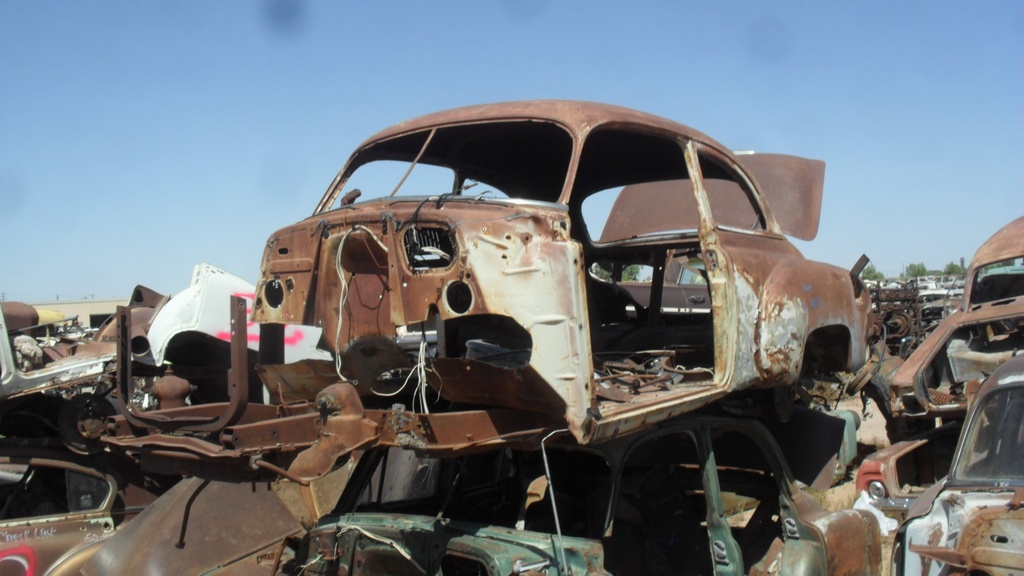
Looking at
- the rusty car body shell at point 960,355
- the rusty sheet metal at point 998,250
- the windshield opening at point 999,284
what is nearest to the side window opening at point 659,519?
the rusty car body shell at point 960,355

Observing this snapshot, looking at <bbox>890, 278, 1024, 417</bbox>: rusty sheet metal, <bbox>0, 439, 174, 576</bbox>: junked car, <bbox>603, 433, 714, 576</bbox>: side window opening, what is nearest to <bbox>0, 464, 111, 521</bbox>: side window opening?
<bbox>0, 439, 174, 576</bbox>: junked car

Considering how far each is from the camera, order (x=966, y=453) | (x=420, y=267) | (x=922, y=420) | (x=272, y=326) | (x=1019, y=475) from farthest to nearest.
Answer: (x=922, y=420)
(x=272, y=326)
(x=966, y=453)
(x=1019, y=475)
(x=420, y=267)

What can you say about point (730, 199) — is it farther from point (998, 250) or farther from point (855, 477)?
point (998, 250)

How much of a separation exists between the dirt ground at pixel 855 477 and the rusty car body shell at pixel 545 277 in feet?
6.72

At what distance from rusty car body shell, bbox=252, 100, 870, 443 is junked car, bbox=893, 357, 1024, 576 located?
91cm

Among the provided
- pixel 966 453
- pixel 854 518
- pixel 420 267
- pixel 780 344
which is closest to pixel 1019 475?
pixel 966 453

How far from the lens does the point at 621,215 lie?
22.8 feet

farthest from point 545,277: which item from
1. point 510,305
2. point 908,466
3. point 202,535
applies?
point 908,466

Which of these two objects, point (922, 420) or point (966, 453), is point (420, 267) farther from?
point (922, 420)

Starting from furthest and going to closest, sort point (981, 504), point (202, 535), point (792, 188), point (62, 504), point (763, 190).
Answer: point (792, 188) < point (62, 504) < point (763, 190) < point (202, 535) < point (981, 504)

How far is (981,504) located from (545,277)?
7.09ft

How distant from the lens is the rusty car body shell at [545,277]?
136 inches

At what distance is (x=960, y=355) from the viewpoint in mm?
8266

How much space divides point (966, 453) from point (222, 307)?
549cm
